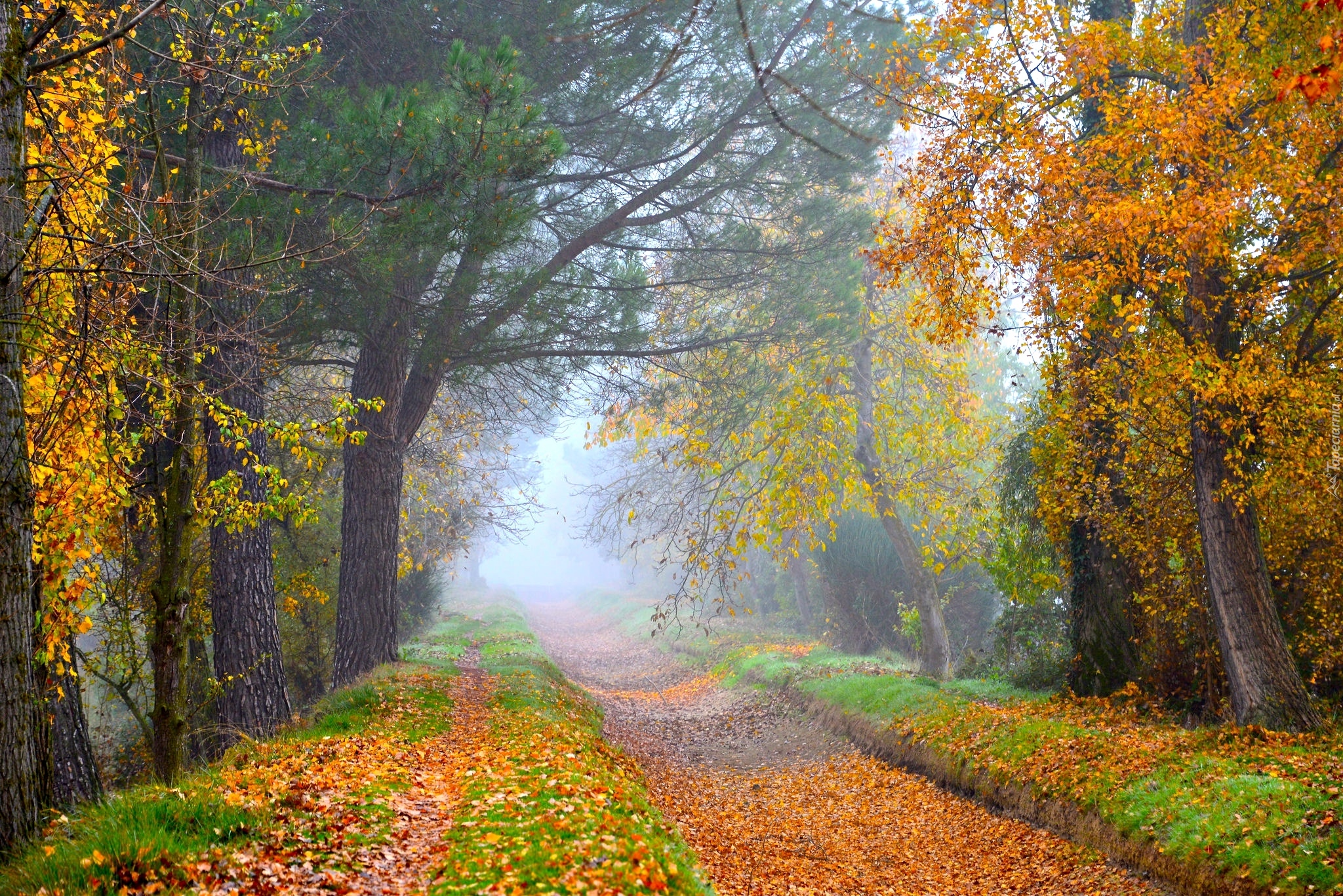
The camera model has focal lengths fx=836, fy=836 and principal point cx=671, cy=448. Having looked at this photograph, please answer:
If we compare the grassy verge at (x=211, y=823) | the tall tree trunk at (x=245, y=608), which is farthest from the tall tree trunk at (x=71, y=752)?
the tall tree trunk at (x=245, y=608)

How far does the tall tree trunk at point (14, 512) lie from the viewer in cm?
481

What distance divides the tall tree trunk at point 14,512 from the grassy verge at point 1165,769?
317 inches

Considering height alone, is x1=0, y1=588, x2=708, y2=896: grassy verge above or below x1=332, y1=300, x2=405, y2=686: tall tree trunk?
below

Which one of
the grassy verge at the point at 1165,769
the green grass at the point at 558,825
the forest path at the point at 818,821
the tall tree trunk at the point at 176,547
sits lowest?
the forest path at the point at 818,821

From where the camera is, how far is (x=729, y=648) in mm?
27062

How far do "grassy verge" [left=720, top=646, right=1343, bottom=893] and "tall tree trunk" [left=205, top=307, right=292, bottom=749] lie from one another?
8.68 meters

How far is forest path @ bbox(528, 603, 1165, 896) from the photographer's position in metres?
7.51

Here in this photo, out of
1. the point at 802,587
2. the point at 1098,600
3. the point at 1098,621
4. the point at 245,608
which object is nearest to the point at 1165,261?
the point at 1098,600

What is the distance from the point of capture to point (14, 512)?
4895 millimetres

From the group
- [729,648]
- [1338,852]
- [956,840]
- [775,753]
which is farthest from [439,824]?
[729,648]

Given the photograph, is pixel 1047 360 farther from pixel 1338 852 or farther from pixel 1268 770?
pixel 1338 852

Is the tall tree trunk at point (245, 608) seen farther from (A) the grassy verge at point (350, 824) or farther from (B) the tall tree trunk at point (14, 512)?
(B) the tall tree trunk at point (14, 512)

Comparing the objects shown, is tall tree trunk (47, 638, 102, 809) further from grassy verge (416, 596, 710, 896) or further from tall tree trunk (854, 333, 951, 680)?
tall tree trunk (854, 333, 951, 680)

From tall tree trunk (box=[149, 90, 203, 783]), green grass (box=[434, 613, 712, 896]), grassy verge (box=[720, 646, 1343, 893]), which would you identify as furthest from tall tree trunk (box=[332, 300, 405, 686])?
grassy verge (box=[720, 646, 1343, 893])
